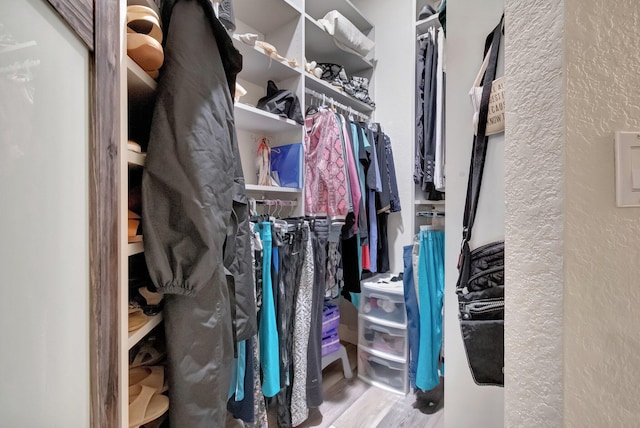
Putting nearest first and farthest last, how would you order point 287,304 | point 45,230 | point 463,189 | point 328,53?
1. point 45,230
2. point 463,189
3. point 287,304
4. point 328,53

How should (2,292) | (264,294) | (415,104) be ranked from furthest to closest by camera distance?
(415,104), (264,294), (2,292)

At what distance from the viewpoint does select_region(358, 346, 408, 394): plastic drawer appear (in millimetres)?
1673

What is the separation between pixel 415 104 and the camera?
1.85 meters

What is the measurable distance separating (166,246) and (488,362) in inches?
32.5

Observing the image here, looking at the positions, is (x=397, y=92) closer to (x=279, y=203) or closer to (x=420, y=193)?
(x=420, y=193)

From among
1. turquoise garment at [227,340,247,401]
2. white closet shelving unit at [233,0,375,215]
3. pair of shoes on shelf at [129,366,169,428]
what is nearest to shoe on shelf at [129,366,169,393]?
pair of shoes on shelf at [129,366,169,428]

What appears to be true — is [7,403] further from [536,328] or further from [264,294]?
[264,294]

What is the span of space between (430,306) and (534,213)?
1237 mm

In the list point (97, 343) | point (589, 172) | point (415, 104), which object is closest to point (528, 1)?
point (589, 172)

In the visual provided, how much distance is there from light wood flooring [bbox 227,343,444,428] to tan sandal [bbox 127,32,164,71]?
1625 millimetres

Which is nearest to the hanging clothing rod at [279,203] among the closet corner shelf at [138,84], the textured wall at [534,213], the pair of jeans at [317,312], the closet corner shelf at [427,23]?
the pair of jeans at [317,312]

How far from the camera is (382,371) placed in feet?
5.76

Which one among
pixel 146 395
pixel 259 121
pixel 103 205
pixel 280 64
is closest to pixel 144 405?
pixel 146 395

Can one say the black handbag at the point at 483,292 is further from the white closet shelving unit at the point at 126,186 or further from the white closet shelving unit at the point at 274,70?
the white closet shelving unit at the point at 274,70
